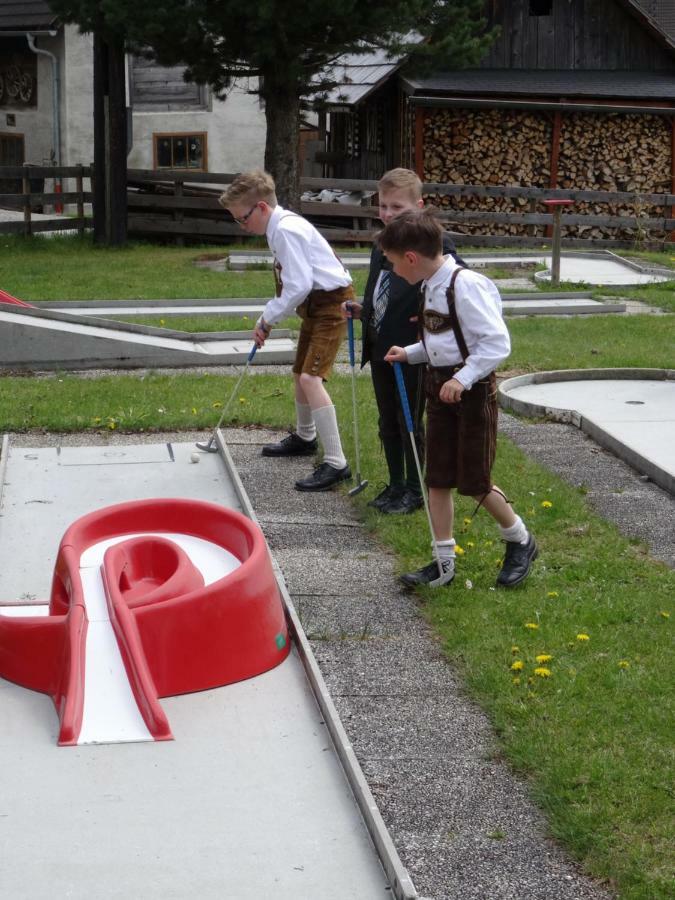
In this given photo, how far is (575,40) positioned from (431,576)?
2188 centimetres

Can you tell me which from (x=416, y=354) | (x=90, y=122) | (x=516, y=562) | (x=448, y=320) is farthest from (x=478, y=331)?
(x=90, y=122)

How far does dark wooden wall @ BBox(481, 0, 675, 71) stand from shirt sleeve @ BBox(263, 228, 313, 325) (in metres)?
19.4

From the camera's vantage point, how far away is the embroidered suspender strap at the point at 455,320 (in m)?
4.97

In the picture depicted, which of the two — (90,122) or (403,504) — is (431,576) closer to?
(403,504)

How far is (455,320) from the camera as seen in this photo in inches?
197

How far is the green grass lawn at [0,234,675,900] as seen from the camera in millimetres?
3479

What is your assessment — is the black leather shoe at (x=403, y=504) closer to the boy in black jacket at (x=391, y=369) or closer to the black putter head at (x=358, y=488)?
the boy in black jacket at (x=391, y=369)

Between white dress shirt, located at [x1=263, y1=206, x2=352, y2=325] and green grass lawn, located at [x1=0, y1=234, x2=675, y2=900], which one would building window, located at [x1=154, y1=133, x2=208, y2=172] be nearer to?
green grass lawn, located at [x1=0, y1=234, x2=675, y2=900]

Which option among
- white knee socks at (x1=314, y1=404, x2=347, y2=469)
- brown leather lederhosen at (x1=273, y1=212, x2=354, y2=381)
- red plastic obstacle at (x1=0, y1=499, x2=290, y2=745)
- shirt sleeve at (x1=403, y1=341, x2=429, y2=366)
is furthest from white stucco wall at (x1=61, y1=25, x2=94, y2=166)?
red plastic obstacle at (x1=0, y1=499, x2=290, y2=745)

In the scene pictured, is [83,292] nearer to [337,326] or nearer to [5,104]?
[337,326]

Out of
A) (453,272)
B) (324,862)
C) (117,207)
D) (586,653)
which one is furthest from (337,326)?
(117,207)

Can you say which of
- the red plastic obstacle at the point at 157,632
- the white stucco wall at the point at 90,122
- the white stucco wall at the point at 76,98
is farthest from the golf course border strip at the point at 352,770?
the white stucco wall at the point at 90,122

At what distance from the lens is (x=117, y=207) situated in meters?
21.4

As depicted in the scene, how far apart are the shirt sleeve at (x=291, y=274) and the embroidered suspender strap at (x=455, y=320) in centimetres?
166
